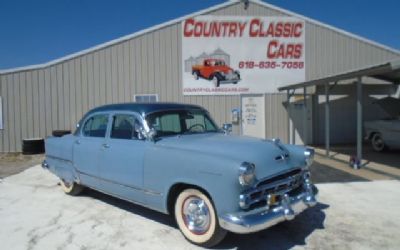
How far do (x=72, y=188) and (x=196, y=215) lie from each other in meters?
3.29

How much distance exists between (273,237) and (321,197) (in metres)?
2.24

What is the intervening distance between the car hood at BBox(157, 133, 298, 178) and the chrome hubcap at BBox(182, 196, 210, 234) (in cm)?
60

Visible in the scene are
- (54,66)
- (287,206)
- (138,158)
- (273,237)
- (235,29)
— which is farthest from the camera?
(235,29)

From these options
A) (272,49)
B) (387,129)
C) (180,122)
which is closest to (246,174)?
(180,122)

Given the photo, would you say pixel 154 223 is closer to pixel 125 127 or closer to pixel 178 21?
pixel 125 127

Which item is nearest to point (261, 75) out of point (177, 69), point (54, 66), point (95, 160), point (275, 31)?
point (275, 31)

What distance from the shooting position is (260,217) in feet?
12.3

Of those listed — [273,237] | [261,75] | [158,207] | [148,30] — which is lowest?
[273,237]

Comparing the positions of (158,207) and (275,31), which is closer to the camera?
(158,207)

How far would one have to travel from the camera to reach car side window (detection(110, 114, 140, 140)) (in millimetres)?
5068

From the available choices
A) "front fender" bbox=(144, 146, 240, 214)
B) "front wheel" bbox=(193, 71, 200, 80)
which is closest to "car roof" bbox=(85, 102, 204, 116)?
"front fender" bbox=(144, 146, 240, 214)

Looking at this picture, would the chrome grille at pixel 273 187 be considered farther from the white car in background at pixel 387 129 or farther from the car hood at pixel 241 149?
the white car in background at pixel 387 129

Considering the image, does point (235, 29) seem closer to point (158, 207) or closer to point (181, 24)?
point (181, 24)

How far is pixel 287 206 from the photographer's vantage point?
400cm
